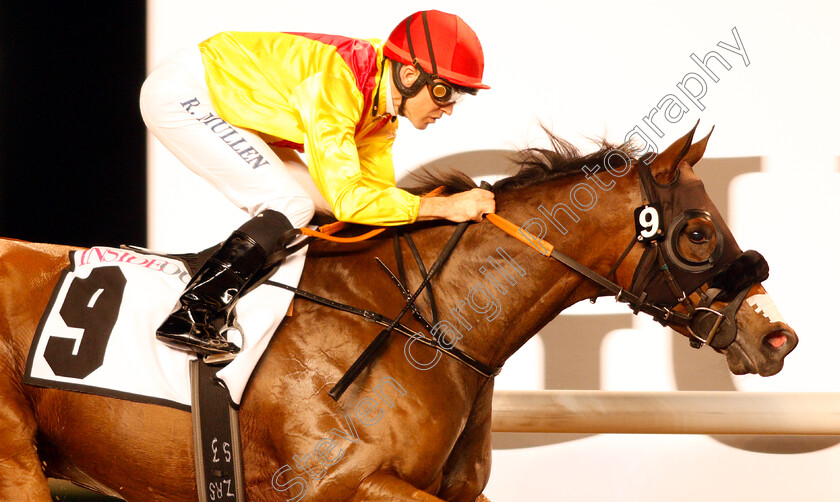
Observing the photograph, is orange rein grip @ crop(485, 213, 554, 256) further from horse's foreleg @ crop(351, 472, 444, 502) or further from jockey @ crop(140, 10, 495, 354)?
horse's foreleg @ crop(351, 472, 444, 502)

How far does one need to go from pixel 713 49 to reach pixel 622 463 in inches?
70.2

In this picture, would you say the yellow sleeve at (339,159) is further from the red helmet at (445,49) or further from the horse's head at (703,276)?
the horse's head at (703,276)

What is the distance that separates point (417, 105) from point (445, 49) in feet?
0.57

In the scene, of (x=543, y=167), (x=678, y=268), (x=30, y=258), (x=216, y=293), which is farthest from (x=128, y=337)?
(x=678, y=268)

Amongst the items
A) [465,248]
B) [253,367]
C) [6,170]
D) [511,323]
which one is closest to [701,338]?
[511,323]

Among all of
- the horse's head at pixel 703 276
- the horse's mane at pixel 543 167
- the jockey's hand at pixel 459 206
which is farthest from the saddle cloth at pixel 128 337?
the horse's head at pixel 703 276

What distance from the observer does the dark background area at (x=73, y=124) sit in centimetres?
318

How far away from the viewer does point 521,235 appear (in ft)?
5.75

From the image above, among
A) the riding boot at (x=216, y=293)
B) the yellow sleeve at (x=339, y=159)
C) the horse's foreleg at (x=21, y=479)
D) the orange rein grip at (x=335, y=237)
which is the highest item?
the yellow sleeve at (x=339, y=159)

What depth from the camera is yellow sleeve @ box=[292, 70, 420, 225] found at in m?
1.68

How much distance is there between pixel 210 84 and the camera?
1.99m

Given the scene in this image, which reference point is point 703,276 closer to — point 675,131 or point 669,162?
point 669,162

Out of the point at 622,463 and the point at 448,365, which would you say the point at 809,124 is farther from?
the point at 448,365

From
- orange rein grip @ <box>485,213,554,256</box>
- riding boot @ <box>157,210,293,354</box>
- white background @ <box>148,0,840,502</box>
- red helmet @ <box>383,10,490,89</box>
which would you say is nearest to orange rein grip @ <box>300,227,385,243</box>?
riding boot @ <box>157,210,293,354</box>
